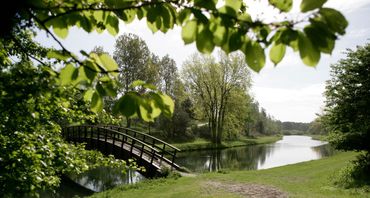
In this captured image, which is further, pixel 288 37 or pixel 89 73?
pixel 89 73

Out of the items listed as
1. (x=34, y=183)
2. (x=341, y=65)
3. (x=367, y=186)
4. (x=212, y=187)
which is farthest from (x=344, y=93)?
(x=34, y=183)

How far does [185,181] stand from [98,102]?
1428cm

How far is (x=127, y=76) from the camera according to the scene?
46.2 metres

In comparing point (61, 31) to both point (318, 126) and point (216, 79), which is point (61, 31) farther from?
point (318, 126)

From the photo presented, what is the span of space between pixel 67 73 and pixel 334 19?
123 cm

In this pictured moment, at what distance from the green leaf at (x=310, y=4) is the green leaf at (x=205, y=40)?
415mm

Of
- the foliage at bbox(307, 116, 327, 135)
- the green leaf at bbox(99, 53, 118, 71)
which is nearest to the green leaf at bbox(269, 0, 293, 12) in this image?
the green leaf at bbox(99, 53, 118, 71)

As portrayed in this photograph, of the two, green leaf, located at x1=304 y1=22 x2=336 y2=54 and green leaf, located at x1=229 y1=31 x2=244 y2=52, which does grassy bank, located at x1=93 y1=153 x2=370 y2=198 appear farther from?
green leaf, located at x1=304 y1=22 x2=336 y2=54

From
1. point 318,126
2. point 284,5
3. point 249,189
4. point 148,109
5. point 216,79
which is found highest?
point 216,79

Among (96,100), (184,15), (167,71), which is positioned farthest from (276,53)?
(167,71)

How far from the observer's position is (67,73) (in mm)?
1617

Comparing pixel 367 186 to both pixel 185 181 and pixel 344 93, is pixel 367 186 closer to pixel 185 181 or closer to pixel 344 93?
pixel 344 93

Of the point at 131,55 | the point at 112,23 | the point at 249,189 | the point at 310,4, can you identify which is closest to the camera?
the point at 310,4

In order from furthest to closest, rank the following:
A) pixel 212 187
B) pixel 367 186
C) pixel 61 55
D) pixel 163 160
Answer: pixel 163 160, pixel 212 187, pixel 367 186, pixel 61 55
